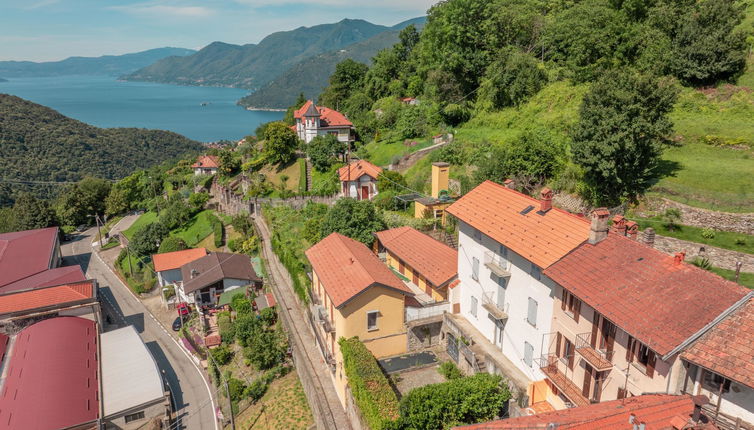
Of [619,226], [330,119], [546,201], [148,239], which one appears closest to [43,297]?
[148,239]

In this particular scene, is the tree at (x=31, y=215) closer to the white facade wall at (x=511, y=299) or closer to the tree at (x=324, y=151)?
the tree at (x=324, y=151)

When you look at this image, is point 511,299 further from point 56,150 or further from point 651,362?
point 56,150

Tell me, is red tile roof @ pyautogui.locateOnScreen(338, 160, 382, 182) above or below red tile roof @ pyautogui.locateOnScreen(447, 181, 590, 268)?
below

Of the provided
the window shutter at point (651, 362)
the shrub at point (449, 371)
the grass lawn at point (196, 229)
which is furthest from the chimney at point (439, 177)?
the grass lawn at point (196, 229)

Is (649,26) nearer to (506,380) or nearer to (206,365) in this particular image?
(506,380)

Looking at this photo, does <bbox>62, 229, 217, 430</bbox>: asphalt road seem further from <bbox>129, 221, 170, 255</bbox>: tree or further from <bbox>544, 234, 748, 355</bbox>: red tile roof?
<bbox>544, 234, 748, 355</bbox>: red tile roof

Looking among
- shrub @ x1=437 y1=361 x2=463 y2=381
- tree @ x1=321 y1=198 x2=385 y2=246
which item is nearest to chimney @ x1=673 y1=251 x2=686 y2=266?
shrub @ x1=437 y1=361 x2=463 y2=381
